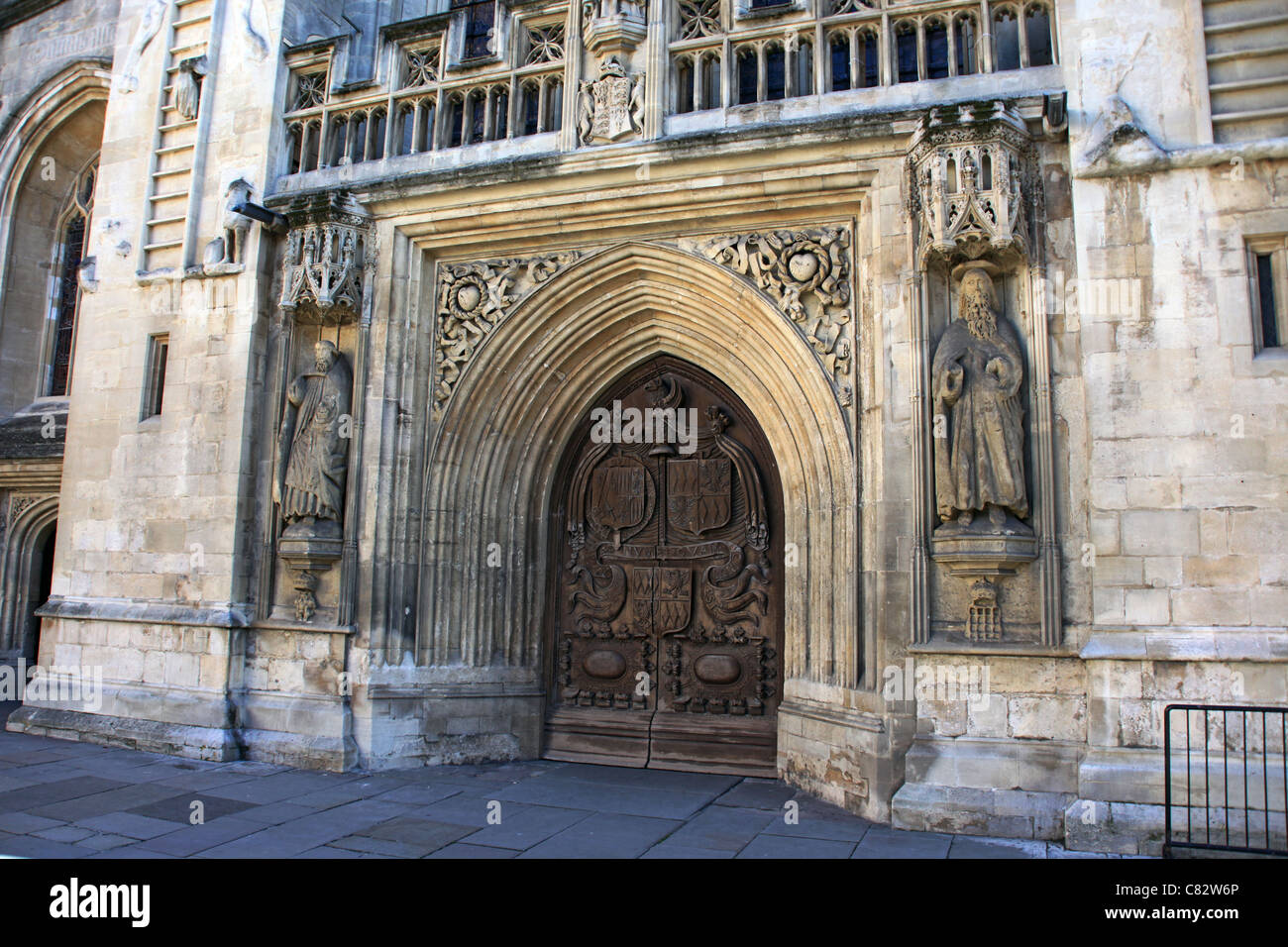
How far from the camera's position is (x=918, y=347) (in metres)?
6.77

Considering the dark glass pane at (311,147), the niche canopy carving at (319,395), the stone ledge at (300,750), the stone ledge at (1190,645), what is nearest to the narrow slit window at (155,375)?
the niche canopy carving at (319,395)

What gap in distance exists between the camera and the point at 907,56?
7602mm

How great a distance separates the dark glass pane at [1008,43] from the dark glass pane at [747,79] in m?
1.93

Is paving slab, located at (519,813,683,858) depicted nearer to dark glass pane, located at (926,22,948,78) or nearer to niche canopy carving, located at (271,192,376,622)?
niche canopy carving, located at (271,192,376,622)

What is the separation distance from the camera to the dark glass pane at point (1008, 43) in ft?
23.5

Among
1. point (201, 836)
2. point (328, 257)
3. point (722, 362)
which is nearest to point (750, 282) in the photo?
point (722, 362)

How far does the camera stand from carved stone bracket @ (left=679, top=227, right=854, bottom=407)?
738 cm

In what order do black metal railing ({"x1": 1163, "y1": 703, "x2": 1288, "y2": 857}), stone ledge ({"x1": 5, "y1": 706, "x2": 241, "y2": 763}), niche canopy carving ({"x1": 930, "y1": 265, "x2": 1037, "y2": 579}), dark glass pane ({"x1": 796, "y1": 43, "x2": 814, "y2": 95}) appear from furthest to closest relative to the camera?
stone ledge ({"x1": 5, "y1": 706, "x2": 241, "y2": 763}), dark glass pane ({"x1": 796, "y1": 43, "x2": 814, "y2": 95}), niche canopy carving ({"x1": 930, "y1": 265, "x2": 1037, "y2": 579}), black metal railing ({"x1": 1163, "y1": 703, "x2": 1288, "y2": 857})

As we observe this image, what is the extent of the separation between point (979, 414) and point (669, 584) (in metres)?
3.26

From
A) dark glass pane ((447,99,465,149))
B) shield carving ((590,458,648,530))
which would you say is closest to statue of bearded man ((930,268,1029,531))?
shield carving ((590,458,648,530))

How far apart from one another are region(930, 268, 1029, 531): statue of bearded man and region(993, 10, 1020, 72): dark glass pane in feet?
6.02

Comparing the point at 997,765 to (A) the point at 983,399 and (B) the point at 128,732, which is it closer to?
(A) the point at 983,399
